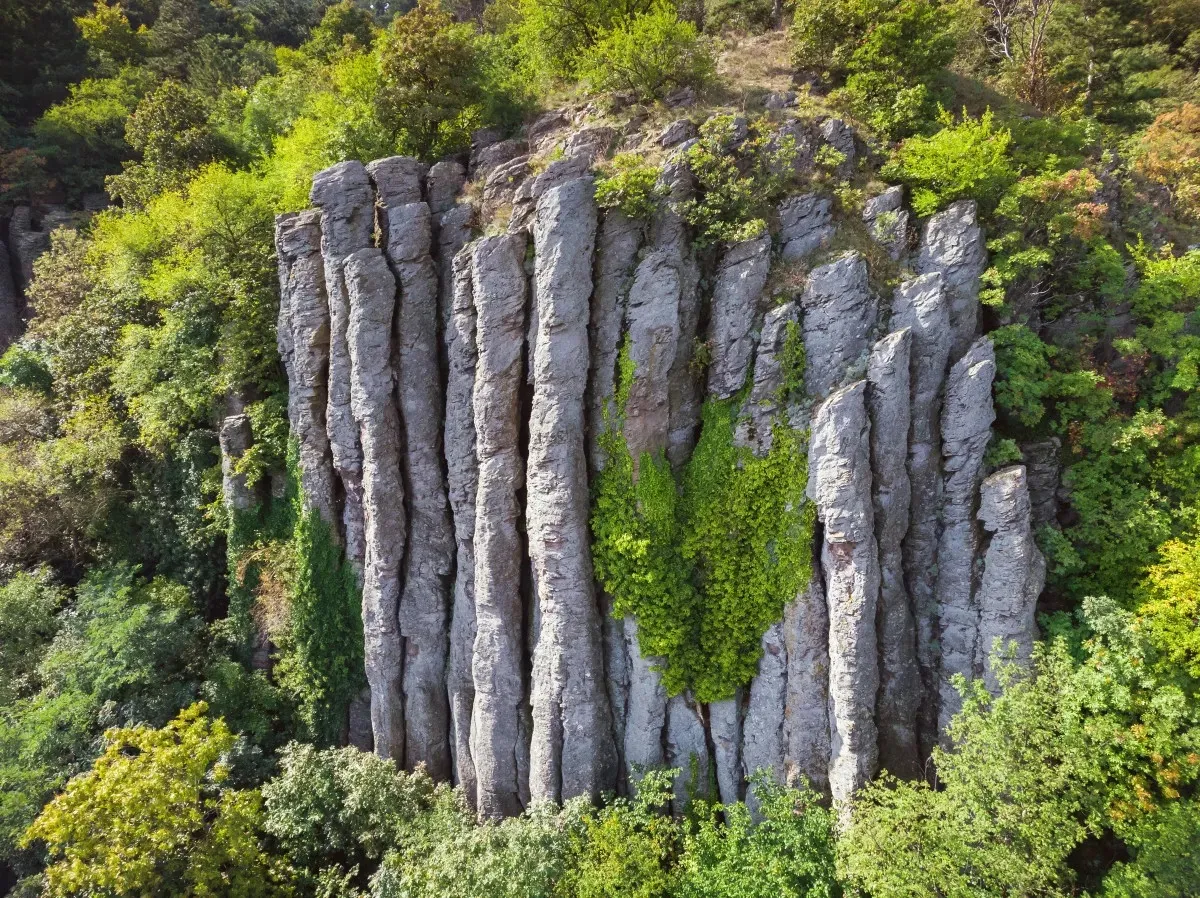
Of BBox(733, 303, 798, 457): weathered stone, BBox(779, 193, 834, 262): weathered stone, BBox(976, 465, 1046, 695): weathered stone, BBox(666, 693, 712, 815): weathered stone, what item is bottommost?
BBox(666, 693, 712, 815): weathered stone

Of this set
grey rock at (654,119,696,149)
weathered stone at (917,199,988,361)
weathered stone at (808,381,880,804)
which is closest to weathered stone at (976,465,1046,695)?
weathered stone at (808,381,880,804)

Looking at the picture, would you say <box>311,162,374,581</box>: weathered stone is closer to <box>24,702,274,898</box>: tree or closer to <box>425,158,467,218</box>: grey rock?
<box>425,158,467,218</box>: grey rock

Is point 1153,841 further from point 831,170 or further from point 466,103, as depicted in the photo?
point 466,103

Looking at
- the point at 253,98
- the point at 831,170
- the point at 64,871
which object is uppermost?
the point at 253,98

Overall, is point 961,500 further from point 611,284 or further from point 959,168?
point 611,284

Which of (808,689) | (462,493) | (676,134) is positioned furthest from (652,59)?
(808,689)

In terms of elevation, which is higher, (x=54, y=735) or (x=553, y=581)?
(x=553, y=581)

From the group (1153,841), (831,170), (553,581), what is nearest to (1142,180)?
(831,170)
